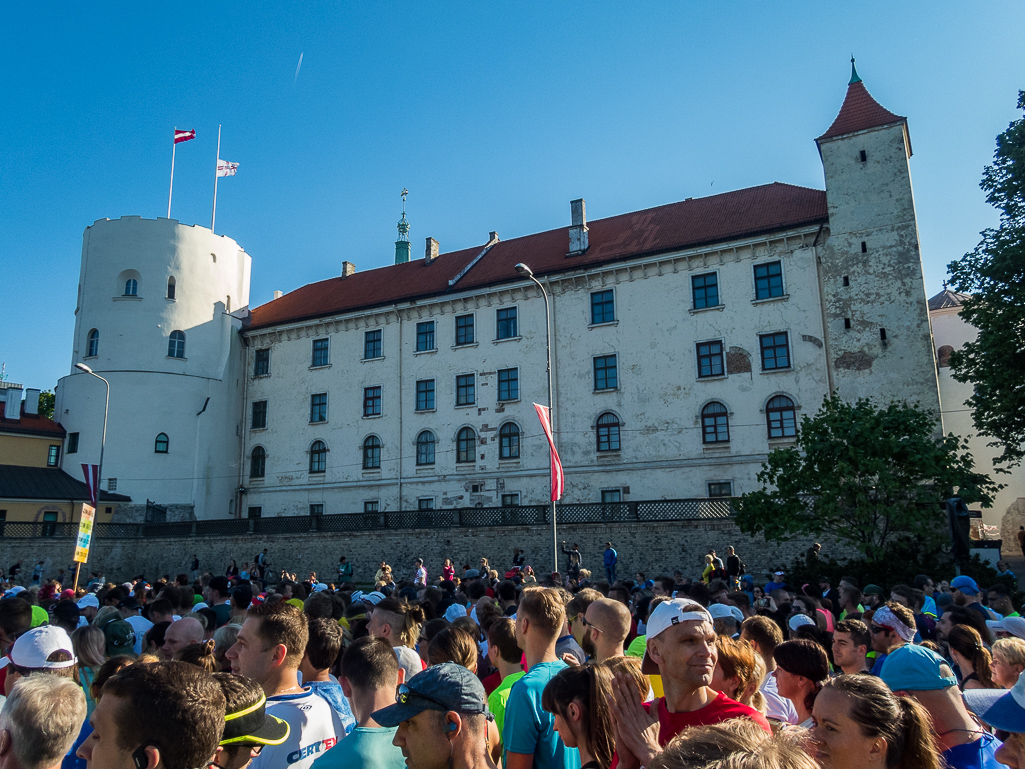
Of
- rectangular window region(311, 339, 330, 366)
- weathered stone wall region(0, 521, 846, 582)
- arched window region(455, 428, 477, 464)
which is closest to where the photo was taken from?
weathered stone wall region(0, 521, 846, 582)

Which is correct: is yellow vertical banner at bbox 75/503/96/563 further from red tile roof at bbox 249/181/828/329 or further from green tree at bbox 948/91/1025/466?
green tree at bbox 948/91/1025/466

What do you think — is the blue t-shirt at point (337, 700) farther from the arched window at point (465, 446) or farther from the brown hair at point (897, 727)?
the arched window at point (465, 446)

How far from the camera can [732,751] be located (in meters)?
1.92

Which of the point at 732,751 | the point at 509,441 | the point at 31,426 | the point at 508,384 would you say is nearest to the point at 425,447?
the point at 509,441

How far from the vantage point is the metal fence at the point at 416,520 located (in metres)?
29.5

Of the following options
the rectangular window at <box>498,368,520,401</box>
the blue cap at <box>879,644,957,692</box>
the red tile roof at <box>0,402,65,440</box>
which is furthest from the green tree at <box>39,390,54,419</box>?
the blue cap at <box>879,644,957,692</box>

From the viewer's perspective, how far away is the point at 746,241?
1350 inches

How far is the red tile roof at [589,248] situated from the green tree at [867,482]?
12.7 metres

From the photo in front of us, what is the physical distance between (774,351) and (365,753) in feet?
106

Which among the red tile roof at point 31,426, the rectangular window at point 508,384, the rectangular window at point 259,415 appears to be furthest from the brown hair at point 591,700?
the red tile roof at point 31,426

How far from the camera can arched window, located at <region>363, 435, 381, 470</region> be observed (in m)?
41.4

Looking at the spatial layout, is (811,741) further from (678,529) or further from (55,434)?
(55,434)

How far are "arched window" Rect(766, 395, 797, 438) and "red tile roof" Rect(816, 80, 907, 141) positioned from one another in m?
11.9

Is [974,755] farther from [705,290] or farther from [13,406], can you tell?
[13,406]
